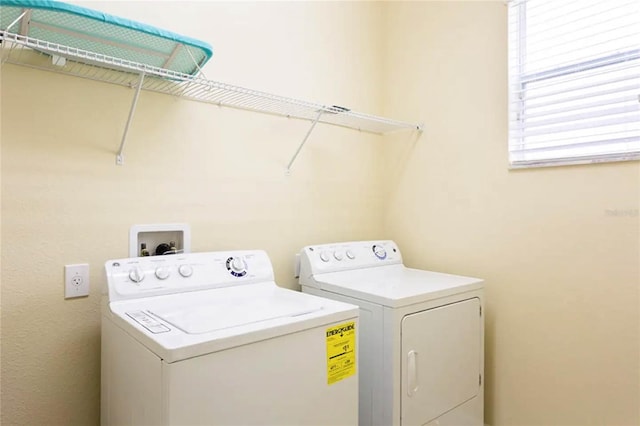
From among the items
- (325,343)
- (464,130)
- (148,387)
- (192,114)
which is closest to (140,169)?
(192,114)

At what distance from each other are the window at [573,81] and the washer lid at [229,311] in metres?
1.25

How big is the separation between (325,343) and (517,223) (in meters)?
1.15

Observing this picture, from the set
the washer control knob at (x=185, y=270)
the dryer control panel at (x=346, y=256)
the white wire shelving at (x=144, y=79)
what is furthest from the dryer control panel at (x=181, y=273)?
the white wire shelving at (x=144, y=79)

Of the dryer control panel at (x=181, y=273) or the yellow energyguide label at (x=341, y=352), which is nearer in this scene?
the yellow energyguide label at (x=341, y=352)

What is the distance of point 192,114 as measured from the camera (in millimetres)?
1704

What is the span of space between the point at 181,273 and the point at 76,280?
0.36 metres

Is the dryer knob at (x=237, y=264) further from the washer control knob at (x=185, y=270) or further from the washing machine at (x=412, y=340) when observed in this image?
the washing machine at (x=412, y=340)

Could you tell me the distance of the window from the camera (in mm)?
1547

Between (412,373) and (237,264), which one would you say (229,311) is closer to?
(237,264)

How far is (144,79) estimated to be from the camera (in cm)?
152

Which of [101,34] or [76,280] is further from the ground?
[101,34]

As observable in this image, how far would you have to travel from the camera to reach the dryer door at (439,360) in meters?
1.50

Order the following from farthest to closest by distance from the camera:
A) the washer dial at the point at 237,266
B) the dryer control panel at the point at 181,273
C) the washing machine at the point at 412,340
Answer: the washer dial at the point at 237,266 < the washing machine at the point at 412,340 < the dryer control panel at the point at 181,273

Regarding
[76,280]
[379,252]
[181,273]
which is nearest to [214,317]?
[181,273]
